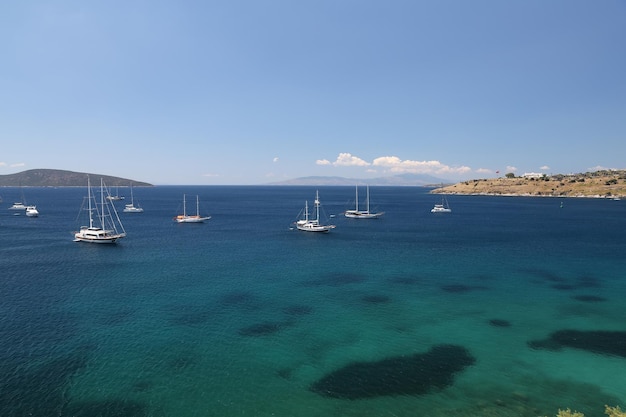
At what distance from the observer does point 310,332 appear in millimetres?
46969

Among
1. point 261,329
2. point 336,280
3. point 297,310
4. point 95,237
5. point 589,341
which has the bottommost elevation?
point 589,341

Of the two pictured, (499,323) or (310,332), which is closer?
(310,332)

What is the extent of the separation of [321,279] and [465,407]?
43.1 meters

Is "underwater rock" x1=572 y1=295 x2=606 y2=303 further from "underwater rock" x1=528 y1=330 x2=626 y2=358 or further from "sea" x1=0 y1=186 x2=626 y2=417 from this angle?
"underwater rock" x1=528 y1=330 x2=626 y2=358

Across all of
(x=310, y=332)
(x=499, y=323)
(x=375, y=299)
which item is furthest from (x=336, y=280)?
(x=499, y=323)

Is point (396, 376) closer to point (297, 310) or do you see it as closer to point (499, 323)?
point (297, 310)

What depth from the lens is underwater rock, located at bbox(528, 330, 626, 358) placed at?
42.2 meters

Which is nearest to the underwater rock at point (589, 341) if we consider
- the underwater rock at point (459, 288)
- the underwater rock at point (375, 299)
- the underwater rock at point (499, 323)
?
the underwater rock at point (499, 323)

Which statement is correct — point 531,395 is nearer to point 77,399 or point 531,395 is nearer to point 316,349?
point 316,349

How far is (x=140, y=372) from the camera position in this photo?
36.8 meters

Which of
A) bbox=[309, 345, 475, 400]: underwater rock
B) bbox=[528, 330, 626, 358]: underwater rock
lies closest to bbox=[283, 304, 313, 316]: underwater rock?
bbox=[309, 345, 475, 400]: underwater rock

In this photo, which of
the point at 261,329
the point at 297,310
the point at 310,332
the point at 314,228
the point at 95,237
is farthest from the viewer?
the point at 314,228

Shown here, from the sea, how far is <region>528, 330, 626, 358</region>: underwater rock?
0.26 metres

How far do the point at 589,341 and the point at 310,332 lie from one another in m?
A: 35.3
